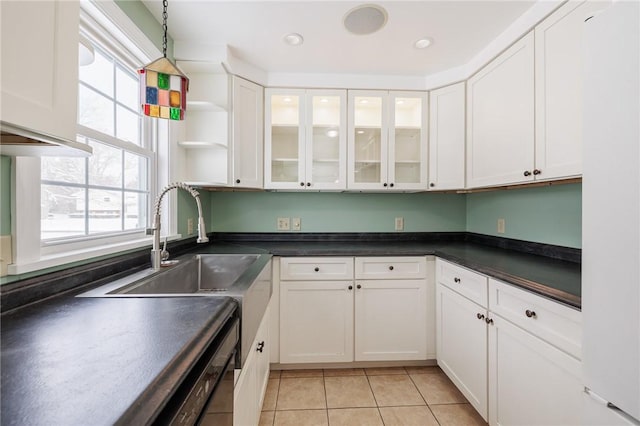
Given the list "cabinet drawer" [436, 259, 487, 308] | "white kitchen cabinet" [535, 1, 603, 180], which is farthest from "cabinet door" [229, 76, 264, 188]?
"white kitchen cabinet" [535, 1, 603, 180]

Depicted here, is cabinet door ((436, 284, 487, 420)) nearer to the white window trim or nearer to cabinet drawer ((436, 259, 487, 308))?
cabinet drawer ((436, 259, 487, 308))

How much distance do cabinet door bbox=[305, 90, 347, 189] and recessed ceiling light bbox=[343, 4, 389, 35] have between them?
1.78 feet

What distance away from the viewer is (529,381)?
3.71 feet

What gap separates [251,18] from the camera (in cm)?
155

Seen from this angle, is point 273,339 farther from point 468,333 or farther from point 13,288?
point 13,288

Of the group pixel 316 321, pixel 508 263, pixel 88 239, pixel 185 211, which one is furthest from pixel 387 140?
pixel 88 239

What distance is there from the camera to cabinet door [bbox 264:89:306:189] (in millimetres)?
2115

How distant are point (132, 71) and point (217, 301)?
4.55 ft

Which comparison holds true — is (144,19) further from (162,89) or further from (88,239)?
(88,239)

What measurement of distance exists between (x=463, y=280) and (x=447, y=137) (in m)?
1.14

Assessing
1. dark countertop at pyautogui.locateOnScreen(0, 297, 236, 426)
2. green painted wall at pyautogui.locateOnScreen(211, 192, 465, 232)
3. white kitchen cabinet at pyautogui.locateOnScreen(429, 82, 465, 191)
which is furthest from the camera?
green painted wall at pyautogui.locateOnScreen(211, 192, 465, 232)

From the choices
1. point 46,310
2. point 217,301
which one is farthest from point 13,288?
point 217,301

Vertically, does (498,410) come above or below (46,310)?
below

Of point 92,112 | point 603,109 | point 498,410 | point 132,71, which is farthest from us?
point 132,71
